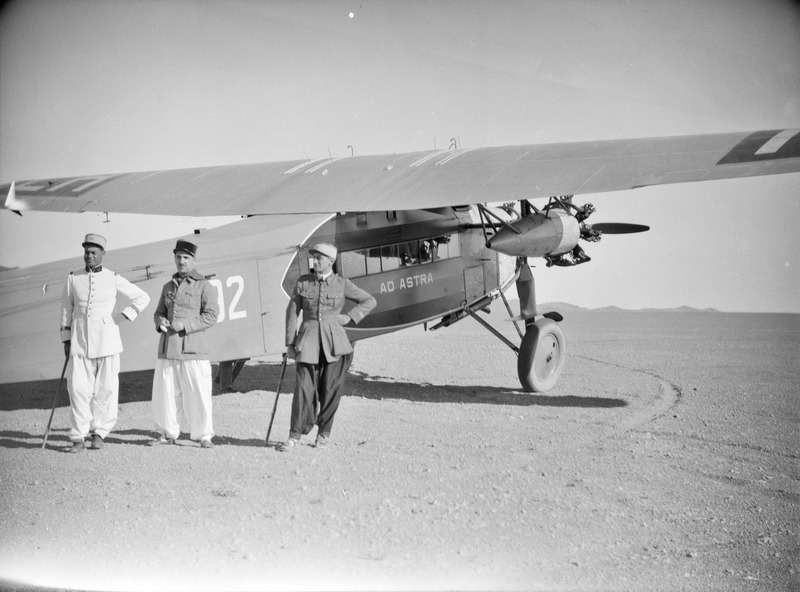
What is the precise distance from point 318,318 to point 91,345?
7.12 ft

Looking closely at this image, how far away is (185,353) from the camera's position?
7840 millimetres

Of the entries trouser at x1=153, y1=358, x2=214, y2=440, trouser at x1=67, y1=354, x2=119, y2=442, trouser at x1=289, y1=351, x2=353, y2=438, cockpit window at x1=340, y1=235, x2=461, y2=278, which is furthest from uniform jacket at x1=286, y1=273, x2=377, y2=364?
cockpit window at x1=340, y1=235, x2=461, y2=278

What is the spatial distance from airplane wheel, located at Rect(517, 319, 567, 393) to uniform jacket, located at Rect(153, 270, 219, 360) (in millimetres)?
5513

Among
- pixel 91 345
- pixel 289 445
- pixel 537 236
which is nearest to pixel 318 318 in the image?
pixel 289 445

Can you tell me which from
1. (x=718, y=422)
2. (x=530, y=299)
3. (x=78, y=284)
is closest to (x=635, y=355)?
(x=530, y=299)

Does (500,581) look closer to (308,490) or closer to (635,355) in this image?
(308,490)

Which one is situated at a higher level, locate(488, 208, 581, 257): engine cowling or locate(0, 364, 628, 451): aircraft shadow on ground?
locate(488, 208, 581, 257): engine cowling

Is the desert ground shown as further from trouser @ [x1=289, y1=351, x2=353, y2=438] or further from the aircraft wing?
the aircraft wing

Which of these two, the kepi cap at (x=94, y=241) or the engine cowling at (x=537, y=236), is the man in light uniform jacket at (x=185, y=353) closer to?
the kepi cap at (x=94, y=241)

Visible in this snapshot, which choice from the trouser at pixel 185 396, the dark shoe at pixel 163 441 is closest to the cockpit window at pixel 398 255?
the trouser at pixel 185 396

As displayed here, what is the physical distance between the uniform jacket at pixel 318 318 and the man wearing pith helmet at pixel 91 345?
158cm

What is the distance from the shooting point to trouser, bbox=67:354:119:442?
7.45 metres

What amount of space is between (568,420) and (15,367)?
6341 mm

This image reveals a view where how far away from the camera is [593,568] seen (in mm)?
4859
